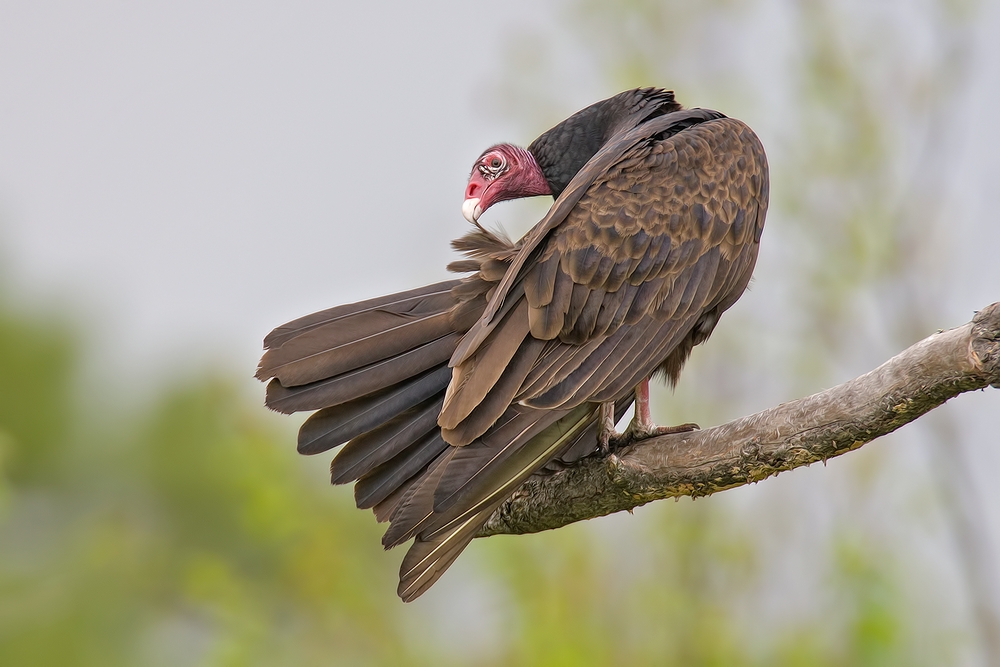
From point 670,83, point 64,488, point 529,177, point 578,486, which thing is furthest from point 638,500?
point 64,488

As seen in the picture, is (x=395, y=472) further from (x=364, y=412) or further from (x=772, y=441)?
(x=772, y=441)

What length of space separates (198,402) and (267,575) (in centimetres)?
532

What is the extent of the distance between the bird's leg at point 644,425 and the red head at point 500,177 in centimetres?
107

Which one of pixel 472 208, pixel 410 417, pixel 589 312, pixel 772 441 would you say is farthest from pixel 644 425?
pixel 472 208

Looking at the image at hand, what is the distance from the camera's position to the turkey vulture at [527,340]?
2.73 m

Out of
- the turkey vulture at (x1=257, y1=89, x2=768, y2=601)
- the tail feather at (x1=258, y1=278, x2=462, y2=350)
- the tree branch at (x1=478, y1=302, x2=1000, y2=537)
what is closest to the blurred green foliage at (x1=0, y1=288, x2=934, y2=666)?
the tail feather at (x1=258, y1=278, x2=462, y2=350)

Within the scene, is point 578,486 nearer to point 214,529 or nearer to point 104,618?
point 104,618

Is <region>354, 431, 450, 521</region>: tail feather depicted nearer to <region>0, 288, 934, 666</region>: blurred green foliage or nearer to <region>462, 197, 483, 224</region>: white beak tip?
<region>462, 197, 483, 224</region>: white beak tip

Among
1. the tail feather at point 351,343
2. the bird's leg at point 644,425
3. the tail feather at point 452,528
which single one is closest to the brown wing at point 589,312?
the tail feather at point 452,528

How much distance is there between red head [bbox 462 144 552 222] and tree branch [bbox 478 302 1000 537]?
122 cm

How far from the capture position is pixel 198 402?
12195 mm

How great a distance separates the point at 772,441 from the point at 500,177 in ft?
5.65

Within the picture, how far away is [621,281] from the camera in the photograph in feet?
9.82

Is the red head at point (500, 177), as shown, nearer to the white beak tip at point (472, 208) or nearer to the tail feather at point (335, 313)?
the white beak tip at point (472, 208)
